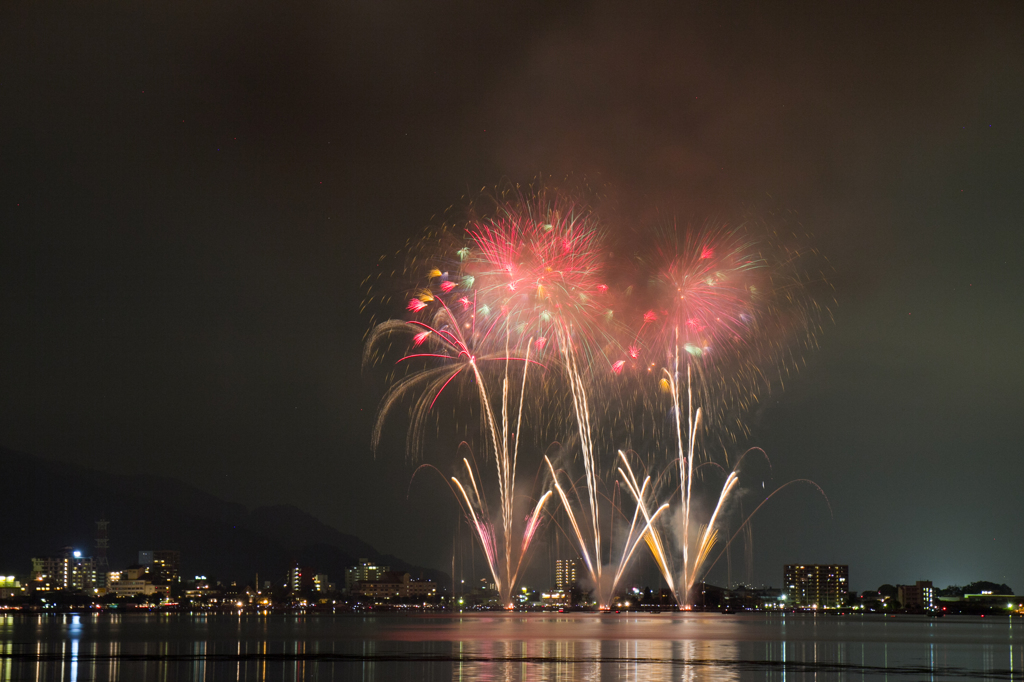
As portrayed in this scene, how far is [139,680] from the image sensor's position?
40188 millimetres

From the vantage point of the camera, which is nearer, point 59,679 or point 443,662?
point 59,679

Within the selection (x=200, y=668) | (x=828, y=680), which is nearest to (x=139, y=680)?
(x=200, y=668)

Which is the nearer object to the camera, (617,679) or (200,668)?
(617,679)

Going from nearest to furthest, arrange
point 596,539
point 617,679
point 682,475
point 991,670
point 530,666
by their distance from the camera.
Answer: point 617,679 → point 530,666 → point 991,670 → point 682,475 → point 596,539

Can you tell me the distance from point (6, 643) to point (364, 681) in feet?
151

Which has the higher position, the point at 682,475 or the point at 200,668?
the point at 682,475

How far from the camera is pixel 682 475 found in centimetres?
7762

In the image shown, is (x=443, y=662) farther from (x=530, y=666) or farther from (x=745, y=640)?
(x=745, y=640)

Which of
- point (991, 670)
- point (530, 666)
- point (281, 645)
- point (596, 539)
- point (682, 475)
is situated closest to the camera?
point (530, 666)

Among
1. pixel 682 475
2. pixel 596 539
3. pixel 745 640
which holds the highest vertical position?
pixel 682 475

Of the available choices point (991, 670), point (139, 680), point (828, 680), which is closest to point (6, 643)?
point (139, 680)

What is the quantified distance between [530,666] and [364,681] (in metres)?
9.13

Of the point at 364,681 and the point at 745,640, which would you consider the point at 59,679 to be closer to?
the point at 364,681

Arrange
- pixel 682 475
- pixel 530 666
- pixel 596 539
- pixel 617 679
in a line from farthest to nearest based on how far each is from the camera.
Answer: pixel 596 539
pixel 682 475
pixel 530 666
pixel 617 679
